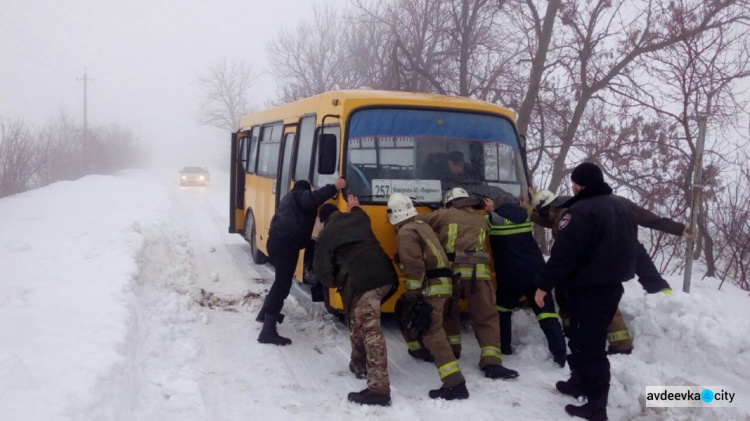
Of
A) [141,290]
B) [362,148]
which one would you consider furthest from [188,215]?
[362,148]

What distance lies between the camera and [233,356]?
580 cm

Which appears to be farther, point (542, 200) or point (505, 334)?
point (542, 200)

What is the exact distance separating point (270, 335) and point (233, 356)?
567mm

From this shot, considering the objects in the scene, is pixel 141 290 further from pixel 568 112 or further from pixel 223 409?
pixel 568 112

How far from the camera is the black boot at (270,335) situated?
20.5ft

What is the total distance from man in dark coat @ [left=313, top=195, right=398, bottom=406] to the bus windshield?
0.99 m

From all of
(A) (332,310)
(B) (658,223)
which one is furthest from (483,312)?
(B) (658,223)

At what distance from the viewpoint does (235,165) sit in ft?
40.7

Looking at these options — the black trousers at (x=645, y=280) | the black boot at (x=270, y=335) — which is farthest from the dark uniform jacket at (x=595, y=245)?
the black boot at (x=270, y=335)

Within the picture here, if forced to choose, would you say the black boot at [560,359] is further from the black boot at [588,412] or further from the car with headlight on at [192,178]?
the car with headlight on at [192,178]

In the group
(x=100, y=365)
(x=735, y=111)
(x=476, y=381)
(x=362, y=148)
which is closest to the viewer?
(x=100, y=365)

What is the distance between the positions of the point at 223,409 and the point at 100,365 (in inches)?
40.0

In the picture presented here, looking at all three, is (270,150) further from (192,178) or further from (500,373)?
(192,178)

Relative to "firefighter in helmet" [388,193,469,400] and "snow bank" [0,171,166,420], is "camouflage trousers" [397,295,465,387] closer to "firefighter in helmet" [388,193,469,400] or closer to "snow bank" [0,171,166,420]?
"firefighter in helmet" [388,193,469,400]
